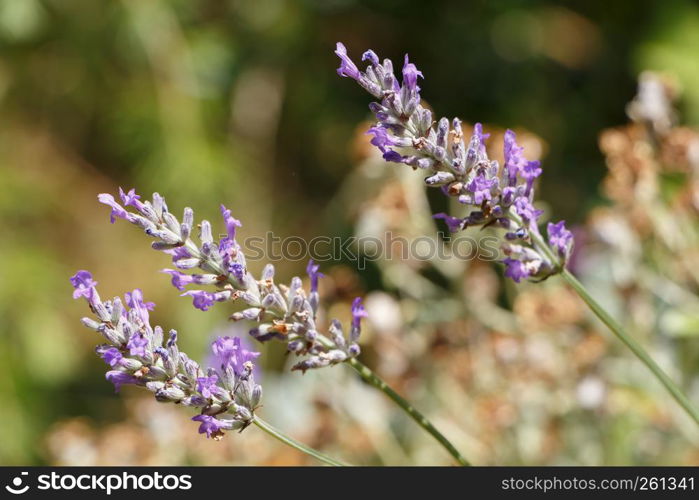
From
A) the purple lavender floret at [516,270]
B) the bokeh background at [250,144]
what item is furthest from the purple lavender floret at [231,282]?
the bokeh background at [250,144]

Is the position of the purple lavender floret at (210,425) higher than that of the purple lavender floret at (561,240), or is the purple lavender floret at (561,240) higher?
the purple lavender floret at (561,240)

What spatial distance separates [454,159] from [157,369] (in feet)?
0.94

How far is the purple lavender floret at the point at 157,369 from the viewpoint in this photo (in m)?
0.64

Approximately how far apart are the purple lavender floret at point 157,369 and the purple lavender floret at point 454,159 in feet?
0.74

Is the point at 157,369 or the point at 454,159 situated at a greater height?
the point at 454,159

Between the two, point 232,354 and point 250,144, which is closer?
point 232,354

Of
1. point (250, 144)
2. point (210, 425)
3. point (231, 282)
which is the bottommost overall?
point (210, 425)

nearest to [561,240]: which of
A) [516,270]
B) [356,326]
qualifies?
[516,270]

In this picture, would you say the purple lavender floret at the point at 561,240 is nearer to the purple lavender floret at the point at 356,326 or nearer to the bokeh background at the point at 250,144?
the purple lavender floret at the point at 356,326

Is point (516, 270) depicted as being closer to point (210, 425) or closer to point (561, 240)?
point (561, 240)

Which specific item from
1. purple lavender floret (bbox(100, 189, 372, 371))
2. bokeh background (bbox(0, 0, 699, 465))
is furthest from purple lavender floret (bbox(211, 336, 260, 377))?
A: bokeh background (bbox(0, 0, 699, 465))

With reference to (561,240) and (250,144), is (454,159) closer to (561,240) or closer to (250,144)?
(561,240)

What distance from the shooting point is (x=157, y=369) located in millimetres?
646
